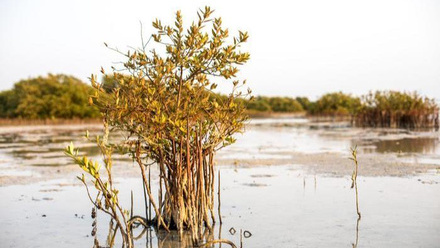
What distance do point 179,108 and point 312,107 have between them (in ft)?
168

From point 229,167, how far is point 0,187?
18.1ft

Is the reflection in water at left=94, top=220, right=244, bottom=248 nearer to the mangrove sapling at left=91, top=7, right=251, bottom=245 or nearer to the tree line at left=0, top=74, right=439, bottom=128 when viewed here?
the mangrove sapling at left=91, top=7, right=251, bottom=245

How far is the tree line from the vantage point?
3244 cm

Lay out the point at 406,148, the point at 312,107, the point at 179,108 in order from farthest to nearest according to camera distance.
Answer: the point at 312,107
the point at 406,148
the point at 179,108

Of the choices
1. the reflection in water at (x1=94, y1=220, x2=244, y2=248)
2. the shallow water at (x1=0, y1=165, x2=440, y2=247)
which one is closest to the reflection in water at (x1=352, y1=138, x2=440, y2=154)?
the shallow water at (x1=0, y1=165, x2=440, y2=247)

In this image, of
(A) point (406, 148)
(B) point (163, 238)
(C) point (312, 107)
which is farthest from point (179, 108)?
(C) point (312, 107)

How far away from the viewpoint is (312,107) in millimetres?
56625

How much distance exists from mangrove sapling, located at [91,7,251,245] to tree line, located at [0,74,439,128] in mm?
27803

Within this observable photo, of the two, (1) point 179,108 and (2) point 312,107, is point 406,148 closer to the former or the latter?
(1) point 179,108

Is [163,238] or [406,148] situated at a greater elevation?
[406,148]

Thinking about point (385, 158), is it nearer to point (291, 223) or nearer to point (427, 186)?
point (427, 186)

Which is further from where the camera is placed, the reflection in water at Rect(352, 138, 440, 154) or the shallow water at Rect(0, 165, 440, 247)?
the reflection in water at Rect(352, 138, 440, 154)

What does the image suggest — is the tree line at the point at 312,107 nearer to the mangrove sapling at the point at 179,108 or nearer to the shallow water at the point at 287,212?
the shallow water at the point at 287,212

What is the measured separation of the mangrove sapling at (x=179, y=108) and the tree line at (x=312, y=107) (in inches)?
1095
